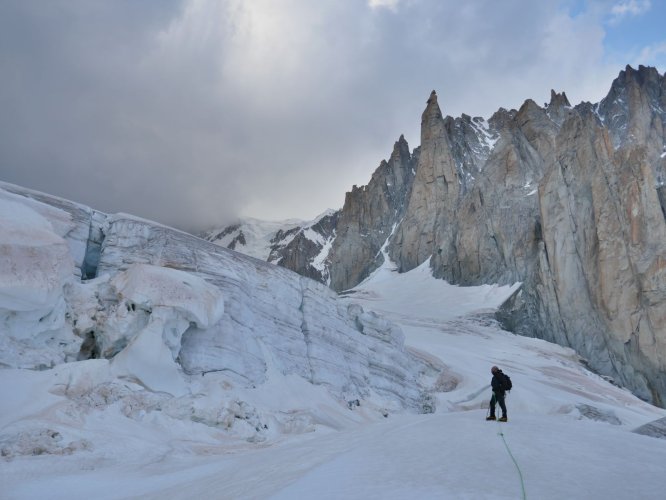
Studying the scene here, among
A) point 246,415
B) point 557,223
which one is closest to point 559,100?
point 557,223

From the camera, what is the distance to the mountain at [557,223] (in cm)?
5456

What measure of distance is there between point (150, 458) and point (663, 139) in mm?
107078

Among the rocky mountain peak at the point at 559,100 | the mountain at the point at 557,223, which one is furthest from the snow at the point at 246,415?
the rocky mountain peak at the point at 559,100

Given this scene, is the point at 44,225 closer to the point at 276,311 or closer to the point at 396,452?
the point at 276,311

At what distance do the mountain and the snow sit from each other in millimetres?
31157

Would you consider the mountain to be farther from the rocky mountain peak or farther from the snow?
the snow

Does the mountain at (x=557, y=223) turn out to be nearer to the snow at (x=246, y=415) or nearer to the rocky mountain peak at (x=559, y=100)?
the rocky mountain peak at (x=559, y=100)

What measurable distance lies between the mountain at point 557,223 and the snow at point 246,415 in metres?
31.2

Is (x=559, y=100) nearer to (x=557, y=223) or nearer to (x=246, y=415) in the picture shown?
(x=557, y=223)

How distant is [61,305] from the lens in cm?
1425

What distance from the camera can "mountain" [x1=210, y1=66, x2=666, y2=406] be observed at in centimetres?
5456

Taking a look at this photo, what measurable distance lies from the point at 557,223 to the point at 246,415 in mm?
58544

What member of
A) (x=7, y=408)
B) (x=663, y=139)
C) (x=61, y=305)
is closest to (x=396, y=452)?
(x=7, y=408)

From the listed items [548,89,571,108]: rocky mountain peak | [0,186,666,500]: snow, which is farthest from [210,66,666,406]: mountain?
[0,186,666,500]: snow
